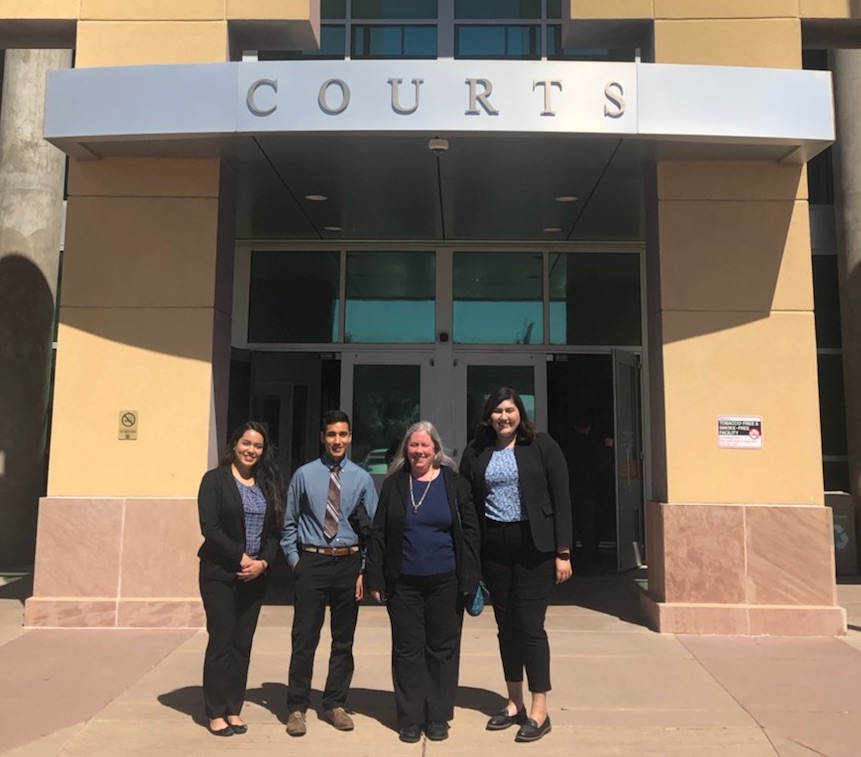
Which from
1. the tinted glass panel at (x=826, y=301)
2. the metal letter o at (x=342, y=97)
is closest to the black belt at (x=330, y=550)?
the metal letter o at (x=342, y=97)

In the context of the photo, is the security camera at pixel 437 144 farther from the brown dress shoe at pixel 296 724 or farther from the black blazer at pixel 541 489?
the brown dress shoe at pixel 296 724

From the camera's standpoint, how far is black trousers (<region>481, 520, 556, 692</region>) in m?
4.24

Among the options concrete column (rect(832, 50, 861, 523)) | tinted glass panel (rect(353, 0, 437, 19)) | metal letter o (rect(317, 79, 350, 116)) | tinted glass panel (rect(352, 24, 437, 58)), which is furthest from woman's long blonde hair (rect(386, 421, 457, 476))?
concrete column (rect(832, 50, 861, 523))

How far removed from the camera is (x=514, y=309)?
1007cm

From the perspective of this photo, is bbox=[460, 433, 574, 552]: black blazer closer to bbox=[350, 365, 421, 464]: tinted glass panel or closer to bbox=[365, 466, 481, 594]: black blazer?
bbox=[365, 466, 481, 594]: black blazer

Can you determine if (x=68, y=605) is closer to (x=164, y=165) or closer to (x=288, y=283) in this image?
(x=164, y=165)

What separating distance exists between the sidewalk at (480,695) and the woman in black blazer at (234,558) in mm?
266

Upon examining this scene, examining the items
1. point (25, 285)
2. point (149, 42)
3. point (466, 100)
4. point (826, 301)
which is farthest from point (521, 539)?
point (25, 285)

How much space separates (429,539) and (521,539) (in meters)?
0.50

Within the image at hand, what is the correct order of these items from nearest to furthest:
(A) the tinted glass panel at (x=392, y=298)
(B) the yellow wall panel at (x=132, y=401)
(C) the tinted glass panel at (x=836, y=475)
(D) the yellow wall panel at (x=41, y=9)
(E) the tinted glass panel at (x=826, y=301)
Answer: (B) the yellow wall panel at (x=132, y=401) < (D) the yellow wall panel at (x=41, y=9) < (A) the tinted glass panel at (x=392, y=298) < (C) the tinted glass panel at (x=836, y=475) < (E) the tinted glass panel at (x=826, y=301)

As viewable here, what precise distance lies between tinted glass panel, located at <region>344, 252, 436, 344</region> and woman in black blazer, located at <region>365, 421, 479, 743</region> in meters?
5.83

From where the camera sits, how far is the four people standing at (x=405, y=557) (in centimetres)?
420

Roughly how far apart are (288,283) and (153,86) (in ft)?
13.2

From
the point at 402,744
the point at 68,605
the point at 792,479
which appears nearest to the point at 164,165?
the point at 68,605
